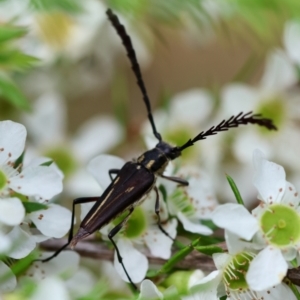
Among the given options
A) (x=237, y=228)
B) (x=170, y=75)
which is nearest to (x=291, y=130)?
(x=237, y=228)

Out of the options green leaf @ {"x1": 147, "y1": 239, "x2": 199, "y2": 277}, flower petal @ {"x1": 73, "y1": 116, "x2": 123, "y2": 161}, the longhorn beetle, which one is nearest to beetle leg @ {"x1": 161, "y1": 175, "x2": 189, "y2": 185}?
the longhorn beetle

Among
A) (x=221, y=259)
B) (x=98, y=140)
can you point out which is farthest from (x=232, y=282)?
(x=98, y=140)

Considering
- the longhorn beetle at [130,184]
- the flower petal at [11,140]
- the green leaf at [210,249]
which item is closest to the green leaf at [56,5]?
the longhorn beetle at [130,184]

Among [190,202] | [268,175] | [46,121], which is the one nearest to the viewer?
[268,175]

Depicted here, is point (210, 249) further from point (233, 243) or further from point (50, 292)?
point (50, 292)

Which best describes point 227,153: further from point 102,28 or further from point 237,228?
point 237,228

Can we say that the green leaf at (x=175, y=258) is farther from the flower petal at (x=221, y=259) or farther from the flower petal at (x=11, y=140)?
the flower petal at (x=11, y=140)
